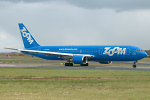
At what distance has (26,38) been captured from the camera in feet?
196

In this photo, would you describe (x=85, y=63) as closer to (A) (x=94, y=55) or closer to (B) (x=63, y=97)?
(A) (x=94, y=55)

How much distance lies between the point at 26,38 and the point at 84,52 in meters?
14.6

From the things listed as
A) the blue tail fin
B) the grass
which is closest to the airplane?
the blue tail fin

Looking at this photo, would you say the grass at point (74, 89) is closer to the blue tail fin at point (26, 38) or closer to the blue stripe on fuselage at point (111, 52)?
the blue stripe on fuselage at point (111, 52)

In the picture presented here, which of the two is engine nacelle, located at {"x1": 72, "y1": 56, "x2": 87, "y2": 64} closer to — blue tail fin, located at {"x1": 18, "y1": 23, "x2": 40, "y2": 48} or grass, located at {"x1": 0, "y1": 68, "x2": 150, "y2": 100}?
blue tail fin, located at {"x1": 18, "y1": 23, "x2": 40, "y2": 48}

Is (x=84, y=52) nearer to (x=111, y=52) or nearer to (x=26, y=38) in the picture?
(x=111, y=52)

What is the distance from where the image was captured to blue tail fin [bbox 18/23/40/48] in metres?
59.5

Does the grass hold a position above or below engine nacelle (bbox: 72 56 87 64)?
below

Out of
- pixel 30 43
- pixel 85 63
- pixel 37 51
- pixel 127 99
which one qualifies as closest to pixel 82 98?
pixel 127 99

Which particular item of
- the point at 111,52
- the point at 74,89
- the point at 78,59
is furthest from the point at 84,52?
the point at 74,89

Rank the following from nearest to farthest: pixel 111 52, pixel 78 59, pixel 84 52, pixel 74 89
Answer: pixel 74 89 → pixel 78 59 → pixel 111 52 → pixel 84 52

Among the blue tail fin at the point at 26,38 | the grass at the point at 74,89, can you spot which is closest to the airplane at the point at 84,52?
the blue tail fin at the point at 26,38

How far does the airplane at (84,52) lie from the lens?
4841 cm

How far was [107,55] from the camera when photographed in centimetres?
4991
